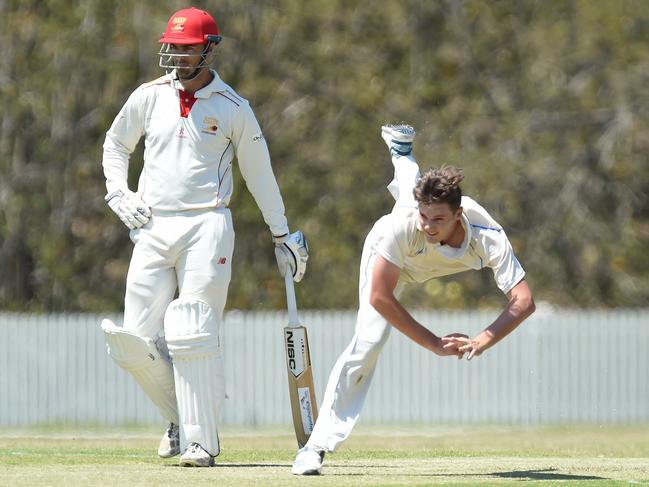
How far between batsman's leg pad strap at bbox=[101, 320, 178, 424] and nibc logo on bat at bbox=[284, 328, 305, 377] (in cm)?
67

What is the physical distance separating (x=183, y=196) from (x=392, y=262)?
4.28ft

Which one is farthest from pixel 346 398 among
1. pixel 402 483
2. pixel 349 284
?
pixel 349 284

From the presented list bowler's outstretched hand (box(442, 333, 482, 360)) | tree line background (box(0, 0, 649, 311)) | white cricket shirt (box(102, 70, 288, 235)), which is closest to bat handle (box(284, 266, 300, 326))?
white cricket shirt (box(102, 70, 288, 235))

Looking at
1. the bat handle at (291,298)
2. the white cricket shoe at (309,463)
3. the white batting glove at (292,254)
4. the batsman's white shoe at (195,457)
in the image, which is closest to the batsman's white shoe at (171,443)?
the batsman's white shoe at (195,457)

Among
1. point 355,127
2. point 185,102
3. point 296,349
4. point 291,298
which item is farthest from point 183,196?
point 355,127

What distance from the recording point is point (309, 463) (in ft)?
22.7

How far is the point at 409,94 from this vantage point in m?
22.1

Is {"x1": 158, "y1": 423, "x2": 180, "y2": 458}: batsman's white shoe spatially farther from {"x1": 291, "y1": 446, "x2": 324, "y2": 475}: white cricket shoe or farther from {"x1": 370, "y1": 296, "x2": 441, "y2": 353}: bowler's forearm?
{"x1": 370, "y1": 296, "x2": 441, "y2": 353}: bowler's forearm

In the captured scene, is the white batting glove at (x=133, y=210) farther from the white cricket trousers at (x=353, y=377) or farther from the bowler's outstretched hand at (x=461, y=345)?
the bowler's outstretched hand at (x=461, y=345)

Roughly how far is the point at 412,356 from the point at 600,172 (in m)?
6.79

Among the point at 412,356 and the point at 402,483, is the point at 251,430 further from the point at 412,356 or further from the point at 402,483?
the point at 402,483

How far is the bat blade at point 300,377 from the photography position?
25.9ft

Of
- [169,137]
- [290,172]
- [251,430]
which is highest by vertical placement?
[290,172]

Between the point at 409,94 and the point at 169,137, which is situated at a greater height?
the point at 409,94
